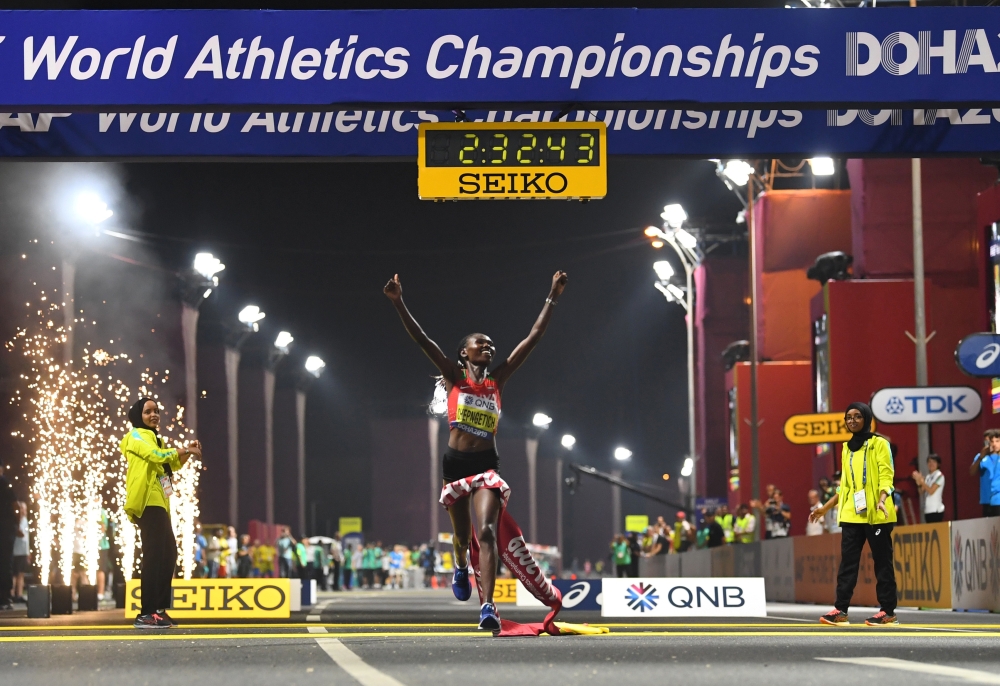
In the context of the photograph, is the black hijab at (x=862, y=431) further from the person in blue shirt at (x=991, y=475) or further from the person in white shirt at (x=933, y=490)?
the person in white shirt at (x=933, y=490)

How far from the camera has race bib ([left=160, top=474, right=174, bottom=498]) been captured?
505 inches

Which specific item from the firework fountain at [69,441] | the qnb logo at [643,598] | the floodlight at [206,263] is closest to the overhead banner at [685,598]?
the qnb logo at [643,598]

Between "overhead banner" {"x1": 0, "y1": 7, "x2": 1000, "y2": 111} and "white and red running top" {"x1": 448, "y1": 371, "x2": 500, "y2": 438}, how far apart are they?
435cm

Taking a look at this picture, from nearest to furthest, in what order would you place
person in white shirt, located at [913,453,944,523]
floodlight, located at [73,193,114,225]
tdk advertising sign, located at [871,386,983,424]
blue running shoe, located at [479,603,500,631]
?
blue running shoe, located at [479,603,500,631] → person in white shirt, located at [913,453,944,523] → tdk advertising sign, located at [871,386,983,424] → floodlight, located at [73,193,114,225]

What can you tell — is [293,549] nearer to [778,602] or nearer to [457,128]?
[778,602]

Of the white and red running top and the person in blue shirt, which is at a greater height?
the white and red running top

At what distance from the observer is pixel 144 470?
1294 cm

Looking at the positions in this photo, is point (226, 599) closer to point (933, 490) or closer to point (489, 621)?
point (489, 621)

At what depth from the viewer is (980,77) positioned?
1482 centimetres

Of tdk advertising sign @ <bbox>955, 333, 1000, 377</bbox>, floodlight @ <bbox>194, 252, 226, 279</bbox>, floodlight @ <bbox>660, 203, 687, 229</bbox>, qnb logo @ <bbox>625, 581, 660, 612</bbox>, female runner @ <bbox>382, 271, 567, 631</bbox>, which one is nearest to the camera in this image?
female runner @ <bbox>382, 271, 567, 631</bbox>

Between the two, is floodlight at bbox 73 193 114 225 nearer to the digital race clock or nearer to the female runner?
the digital race clock

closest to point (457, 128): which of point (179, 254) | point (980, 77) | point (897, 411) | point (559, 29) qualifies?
point (559, 29)

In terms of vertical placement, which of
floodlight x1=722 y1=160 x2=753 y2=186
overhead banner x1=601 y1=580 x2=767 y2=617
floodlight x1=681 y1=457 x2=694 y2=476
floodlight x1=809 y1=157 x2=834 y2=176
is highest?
floodlight x1=809 y1=157 x2=834 y2=176

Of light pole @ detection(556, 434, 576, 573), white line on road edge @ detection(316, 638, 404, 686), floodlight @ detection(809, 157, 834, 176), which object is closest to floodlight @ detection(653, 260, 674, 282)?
floodlight @ detection(809, 157, 834, 176)
